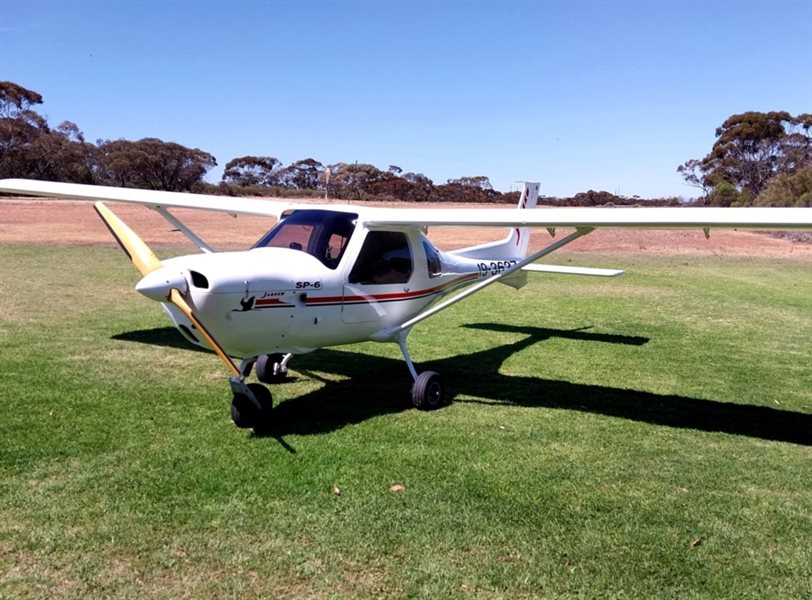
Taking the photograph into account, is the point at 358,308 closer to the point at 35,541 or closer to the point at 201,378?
the point at 201,378

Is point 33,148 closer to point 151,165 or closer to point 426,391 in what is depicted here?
point 151,165

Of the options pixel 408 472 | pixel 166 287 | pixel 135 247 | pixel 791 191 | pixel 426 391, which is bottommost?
pixel 408 472

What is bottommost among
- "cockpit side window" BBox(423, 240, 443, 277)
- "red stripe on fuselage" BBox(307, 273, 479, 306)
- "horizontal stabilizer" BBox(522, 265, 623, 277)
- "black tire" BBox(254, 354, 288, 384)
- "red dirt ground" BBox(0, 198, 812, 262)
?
"red dirt ground" BBox(0, 198, 812, 262)

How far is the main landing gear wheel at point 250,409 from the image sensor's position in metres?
6.00

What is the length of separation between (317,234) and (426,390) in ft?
6.44

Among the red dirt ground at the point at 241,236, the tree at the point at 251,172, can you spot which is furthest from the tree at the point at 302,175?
the red dirt ground at the point at 241,236

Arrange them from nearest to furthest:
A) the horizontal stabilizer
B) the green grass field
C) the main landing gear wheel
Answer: the green grass field
the main landing gear wheel
the horizontal stabilizer

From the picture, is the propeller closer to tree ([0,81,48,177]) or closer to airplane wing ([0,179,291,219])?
airplane wing ([0,179,291,219])

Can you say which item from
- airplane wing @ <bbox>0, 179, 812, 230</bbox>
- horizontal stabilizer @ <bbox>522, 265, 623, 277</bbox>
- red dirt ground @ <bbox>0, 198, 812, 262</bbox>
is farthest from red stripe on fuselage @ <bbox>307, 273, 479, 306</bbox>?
red dirt ground @ <bbox>0, 198, 812, 262</bbox>

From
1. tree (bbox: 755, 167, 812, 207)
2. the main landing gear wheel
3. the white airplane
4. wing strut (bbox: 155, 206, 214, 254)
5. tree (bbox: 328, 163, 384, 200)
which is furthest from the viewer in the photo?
tree (bbox: 328, 163, 384, 200)

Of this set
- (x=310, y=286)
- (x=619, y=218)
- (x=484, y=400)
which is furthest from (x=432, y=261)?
(x=619, y=218)

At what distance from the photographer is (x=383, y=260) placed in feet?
24.0

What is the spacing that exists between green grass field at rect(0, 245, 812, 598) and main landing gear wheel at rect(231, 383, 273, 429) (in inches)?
7.4

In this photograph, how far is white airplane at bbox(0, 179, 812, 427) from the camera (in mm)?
5543
